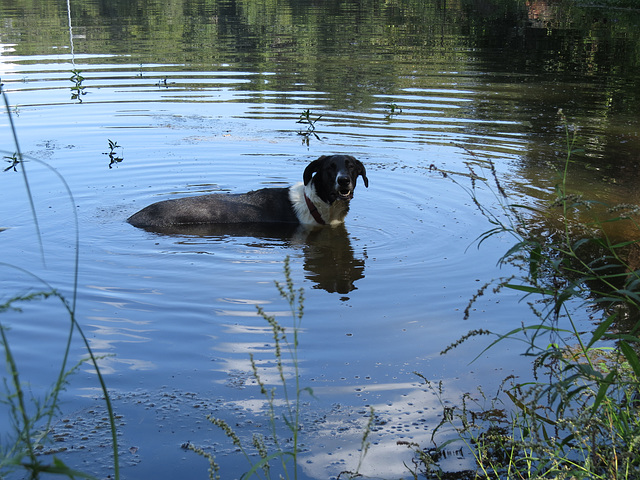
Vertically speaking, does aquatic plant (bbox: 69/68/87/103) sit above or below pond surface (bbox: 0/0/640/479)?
above

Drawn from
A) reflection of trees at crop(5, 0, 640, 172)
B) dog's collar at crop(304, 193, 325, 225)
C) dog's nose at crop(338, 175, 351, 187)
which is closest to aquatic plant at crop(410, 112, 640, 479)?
dog's nose at crop(338, 175, 351, 187)

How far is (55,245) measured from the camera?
7895 millimetres

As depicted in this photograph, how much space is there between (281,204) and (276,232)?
0.49 meters

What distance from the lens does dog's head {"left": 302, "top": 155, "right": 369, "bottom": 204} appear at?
27.5 feet

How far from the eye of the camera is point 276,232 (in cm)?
859

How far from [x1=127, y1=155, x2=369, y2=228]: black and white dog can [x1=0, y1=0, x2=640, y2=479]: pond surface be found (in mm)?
280

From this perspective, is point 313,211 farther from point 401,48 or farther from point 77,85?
point 401,48

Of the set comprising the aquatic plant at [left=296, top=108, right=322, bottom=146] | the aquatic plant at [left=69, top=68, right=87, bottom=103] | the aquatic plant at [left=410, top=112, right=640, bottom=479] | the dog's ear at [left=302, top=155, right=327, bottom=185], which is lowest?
the aquatic plant at [left=410, top=112, right=640, bottom=479]

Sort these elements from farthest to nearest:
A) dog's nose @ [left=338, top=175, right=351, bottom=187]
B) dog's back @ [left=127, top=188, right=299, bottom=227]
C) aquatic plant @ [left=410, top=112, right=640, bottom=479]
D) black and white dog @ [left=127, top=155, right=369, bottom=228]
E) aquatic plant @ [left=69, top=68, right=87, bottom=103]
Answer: aquatic plant @ [left=69, top=68, right=87, bottom=103] → dog's back @ [left=127, top=188, right=299, bottom=227] → black and white dog @ [left=127, top=155, right=369, bottom=228] → dog's nose @ [left=338, top=175, right=351, bottom=187] → aquatic plant @ [left=410, top=112, right=640, bottom=479]

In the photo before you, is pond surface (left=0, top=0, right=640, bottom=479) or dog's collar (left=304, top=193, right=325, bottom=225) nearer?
pond surface (left=0, top=0, right=640, bottom=479)

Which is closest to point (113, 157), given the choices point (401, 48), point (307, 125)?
point (307, 125)

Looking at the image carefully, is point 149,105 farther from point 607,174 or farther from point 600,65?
point 600,65

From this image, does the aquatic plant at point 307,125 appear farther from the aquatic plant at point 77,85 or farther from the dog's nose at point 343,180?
the aquatic plant at point 77,85

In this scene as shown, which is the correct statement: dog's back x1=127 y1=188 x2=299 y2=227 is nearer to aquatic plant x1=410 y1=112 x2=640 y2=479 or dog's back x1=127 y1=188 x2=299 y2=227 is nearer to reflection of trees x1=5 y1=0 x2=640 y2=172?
aquatic plant x1=410 y1=112 x2=640 y2=479
